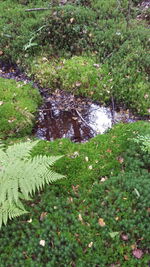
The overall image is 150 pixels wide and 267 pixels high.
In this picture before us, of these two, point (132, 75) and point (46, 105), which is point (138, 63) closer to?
point (132, 75)

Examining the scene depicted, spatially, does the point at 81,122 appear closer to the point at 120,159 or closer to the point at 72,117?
the point at 72,117

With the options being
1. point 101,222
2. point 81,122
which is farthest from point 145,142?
point 81,122

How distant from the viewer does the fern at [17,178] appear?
4.21 metres

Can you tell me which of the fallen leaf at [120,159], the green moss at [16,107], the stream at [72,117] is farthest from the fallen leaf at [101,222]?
the green moss at [16,107]

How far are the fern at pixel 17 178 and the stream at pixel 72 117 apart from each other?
230 cm

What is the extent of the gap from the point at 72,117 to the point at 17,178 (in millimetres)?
3517

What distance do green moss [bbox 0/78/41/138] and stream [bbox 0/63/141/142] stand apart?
0.31 metres

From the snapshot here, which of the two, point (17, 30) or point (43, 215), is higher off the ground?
point (17, 30)

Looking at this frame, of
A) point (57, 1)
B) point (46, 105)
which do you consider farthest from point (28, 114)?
point (57, 1)

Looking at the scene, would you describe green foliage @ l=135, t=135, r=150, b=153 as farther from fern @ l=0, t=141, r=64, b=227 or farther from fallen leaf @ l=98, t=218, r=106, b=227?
fern @ l=0, t=141, r=64, b=227

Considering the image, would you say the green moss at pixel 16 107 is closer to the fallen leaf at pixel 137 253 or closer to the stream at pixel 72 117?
the stream at pixel 72 117

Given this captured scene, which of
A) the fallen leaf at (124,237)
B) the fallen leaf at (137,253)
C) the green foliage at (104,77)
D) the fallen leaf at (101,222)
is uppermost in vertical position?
the green foliage at (104,77)

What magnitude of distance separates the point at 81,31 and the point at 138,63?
7.75 feet

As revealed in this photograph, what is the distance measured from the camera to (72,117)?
757 cm
